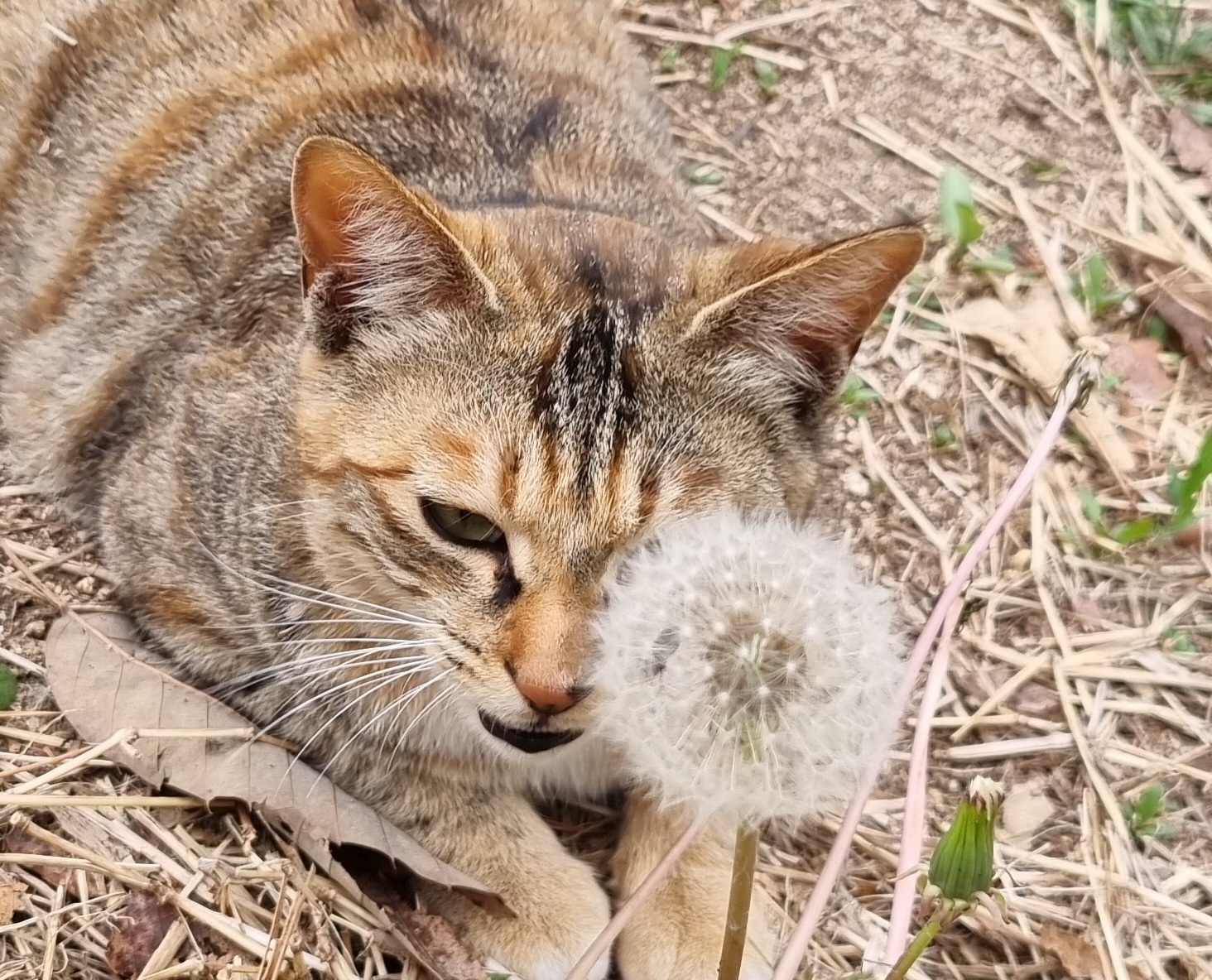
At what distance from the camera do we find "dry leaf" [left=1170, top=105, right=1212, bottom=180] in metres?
3.09

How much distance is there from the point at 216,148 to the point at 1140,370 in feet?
6.70

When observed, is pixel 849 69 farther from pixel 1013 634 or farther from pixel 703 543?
pixel 703 543

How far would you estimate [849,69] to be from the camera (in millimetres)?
3205

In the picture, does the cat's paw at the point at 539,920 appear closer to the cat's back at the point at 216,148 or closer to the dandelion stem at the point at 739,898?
the dandelion stem at the point at 739,898

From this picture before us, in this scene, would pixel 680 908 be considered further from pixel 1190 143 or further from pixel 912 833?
pixel 1190 143

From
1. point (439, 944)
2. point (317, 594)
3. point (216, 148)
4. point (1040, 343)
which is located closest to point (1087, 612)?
point (1040, 343)

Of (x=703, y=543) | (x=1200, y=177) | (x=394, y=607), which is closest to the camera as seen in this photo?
(x=703, y=543)

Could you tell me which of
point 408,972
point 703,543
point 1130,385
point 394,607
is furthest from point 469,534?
point 1130,385

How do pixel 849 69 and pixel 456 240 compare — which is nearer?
pixel 456 240

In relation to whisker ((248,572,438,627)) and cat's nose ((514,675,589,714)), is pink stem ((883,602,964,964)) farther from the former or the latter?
whisker ((248,572,438,627))

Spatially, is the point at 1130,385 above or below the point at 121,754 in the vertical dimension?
below

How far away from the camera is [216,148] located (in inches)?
90.1

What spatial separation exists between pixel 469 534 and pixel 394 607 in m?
0.22

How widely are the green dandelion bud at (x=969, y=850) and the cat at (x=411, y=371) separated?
1.56 ft
